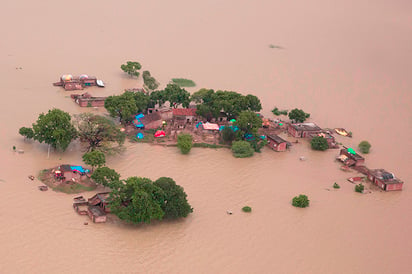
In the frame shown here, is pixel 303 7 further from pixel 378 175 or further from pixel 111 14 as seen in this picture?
pixel 378 175

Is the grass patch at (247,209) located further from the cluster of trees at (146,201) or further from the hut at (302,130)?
the hut at (302,130)

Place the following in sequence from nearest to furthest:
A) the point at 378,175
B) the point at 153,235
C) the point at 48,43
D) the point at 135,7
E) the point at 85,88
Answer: the point at 153,235, the point at 378,175, the point at 85,88, the point at 48,43, the point at 135,7

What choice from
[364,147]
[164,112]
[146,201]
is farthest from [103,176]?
[364,147]

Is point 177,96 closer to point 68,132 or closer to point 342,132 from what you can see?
point 68,132

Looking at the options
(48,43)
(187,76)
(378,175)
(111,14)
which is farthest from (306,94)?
(111,14)

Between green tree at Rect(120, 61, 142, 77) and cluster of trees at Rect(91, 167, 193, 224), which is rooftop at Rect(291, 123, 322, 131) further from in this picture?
Answer: green tree at Rect(120, 61, 142, 77)

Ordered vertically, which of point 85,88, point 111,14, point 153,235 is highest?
point 111,14
